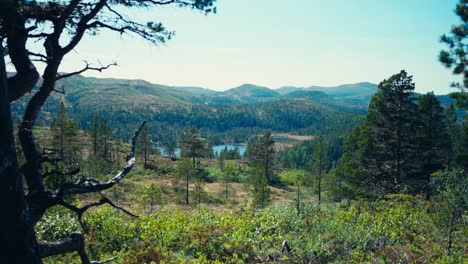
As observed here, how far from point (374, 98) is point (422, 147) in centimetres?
551

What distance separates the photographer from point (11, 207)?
96.8 inches

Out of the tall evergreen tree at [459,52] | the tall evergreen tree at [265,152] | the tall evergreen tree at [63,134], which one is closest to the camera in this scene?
the tall evergreen tree at [459,52]

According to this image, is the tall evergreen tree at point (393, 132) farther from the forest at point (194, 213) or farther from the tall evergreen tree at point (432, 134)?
the tall evergreen tree at point (432, 134)

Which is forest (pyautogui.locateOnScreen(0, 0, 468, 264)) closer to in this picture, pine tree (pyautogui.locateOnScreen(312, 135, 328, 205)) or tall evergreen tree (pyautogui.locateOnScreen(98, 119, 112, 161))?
pine tree (pyautogui.locateOnScreen(312, 135, 328, 205))

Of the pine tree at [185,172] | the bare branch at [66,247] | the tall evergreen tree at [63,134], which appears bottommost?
the pine tree at [185,172]

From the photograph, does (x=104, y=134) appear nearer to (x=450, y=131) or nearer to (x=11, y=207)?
(x=450, y=131)

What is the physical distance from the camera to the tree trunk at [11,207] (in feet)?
7.91

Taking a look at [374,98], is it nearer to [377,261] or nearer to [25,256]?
[377,261]

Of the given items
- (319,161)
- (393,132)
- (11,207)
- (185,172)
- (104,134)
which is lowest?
(185,172)

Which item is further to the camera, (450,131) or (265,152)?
(265,152)

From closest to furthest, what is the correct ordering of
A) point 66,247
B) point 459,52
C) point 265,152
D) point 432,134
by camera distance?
point 66,247, point 459,52, point 432,134, point 265,152

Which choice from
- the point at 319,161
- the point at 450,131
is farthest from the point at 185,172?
the point at 450,131

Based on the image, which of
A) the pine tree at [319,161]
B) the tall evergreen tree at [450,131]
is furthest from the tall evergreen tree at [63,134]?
the tall evergreen tree at [450,131]

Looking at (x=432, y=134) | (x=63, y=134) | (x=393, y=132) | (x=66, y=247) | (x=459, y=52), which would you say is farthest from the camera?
(x=63, y=134)
